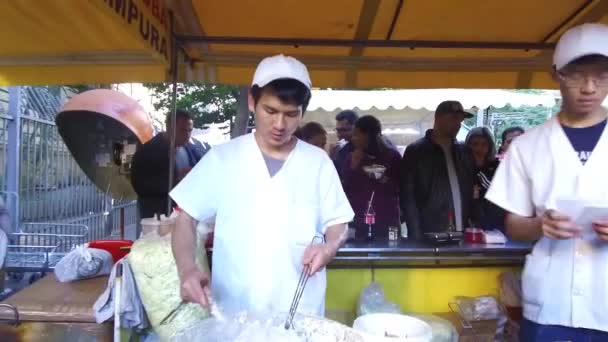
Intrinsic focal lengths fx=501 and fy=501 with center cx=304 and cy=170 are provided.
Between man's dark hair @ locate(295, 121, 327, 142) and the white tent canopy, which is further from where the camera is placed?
the white tent canopy

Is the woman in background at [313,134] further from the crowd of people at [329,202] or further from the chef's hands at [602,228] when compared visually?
the chef's hands at [602,228]

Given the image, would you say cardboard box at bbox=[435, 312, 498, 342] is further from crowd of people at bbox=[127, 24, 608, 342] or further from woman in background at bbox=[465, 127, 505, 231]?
crowd of people at bbox=[127, 24, 608, 342]

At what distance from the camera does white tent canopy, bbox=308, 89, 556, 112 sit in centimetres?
800

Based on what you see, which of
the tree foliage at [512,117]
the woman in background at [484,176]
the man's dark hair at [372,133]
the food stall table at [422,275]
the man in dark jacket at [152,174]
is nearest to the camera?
the food stall table at [422,275]

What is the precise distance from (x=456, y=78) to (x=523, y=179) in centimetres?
264

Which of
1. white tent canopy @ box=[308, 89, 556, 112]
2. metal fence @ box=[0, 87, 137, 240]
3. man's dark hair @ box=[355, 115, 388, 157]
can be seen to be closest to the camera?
man's dark hair @ box=[355, 115, 388, 157]

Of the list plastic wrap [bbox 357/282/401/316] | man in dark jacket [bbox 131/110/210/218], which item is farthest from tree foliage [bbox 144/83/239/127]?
plastic wrap [bbox 357/282/401/316]

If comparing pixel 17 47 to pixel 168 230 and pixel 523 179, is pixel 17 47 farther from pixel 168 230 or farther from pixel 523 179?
pixel 523 179

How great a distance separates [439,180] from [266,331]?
2632mm

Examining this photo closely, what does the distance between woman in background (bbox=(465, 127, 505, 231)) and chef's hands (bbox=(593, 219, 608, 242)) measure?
134cm

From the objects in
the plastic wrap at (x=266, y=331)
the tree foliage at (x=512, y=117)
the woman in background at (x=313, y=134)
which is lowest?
the plastic wrap at (x=266, y=331)

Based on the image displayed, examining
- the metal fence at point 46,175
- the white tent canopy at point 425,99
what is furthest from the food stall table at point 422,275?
the white tent canopy at point 425,99

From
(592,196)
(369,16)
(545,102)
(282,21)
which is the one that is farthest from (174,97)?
(545,102)

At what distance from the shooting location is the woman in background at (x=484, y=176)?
333 cm
